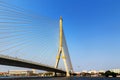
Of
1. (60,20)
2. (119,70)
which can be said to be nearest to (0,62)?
(60,20)

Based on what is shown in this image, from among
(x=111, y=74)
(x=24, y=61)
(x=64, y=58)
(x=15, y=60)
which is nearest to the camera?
(x=15, y=60)

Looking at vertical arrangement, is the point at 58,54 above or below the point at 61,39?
below

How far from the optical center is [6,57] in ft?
127

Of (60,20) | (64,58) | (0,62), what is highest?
(60,20)

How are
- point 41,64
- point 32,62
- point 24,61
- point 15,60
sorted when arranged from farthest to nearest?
point 41,64 < point 32,62 < point 24,61 < point 15,60

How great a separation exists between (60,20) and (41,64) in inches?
684

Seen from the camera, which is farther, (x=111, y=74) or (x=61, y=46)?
(x=111, y=74)

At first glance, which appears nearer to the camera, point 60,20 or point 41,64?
point 41,64

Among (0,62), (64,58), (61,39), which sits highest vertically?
(61,39)

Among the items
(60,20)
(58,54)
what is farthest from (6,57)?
(60,20)

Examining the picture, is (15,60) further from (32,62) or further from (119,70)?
(119,70)

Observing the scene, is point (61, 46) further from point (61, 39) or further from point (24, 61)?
point (24, 61)

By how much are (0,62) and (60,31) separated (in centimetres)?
2957

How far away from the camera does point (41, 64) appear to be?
5772 cm
